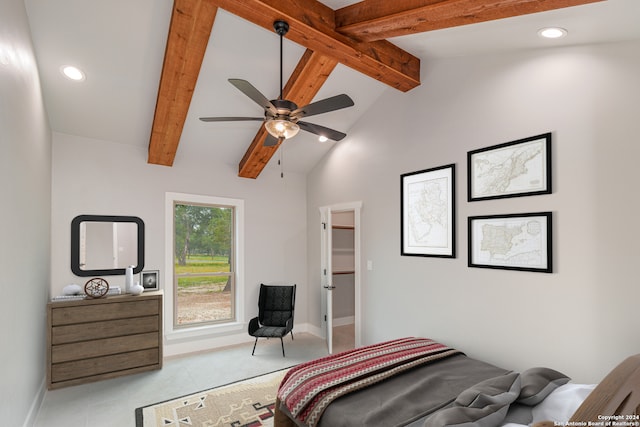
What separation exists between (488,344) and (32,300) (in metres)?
3.84

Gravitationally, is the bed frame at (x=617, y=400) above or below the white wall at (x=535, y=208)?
below

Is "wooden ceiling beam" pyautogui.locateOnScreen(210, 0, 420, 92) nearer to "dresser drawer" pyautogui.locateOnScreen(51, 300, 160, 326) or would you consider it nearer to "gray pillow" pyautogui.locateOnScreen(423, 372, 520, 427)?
"gray pillow" pyautogui.locateOnScreen(423, 372, 520, 427)

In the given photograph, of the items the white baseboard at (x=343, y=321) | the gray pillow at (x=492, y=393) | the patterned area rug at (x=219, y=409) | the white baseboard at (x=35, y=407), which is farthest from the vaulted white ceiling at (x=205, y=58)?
the white baseboard at (x=343, y=321)

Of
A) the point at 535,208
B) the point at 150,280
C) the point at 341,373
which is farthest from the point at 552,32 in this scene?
the point at 150,280

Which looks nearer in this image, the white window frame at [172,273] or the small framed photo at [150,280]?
the small framed photo at [150,280]

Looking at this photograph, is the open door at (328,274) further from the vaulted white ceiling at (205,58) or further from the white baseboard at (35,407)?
the white baseboard at (35,407)

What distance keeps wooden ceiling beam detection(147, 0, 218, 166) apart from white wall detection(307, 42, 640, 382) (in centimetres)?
218

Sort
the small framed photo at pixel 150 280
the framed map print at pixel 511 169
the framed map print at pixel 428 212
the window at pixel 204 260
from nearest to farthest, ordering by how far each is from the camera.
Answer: the framed map print at pixel 511 169 → the framed map print at pixel 428 212 → the small framed photo at pixel 150 280 → the window at pixel 204 260

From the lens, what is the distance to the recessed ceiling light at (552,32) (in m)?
2.33

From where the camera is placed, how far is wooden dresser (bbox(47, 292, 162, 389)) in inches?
132

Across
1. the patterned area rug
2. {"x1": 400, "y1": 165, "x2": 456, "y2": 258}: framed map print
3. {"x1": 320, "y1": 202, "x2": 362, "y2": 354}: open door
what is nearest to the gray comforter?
the patterned area rug

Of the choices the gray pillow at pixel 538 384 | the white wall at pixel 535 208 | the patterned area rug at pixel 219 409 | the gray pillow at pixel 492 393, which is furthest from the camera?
the patterned area rug at pixel 219 409

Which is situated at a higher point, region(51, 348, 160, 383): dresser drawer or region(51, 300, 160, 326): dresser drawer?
region(51, 300, 160, 326): dresser drawer

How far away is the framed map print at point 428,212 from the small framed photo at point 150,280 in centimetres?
300
